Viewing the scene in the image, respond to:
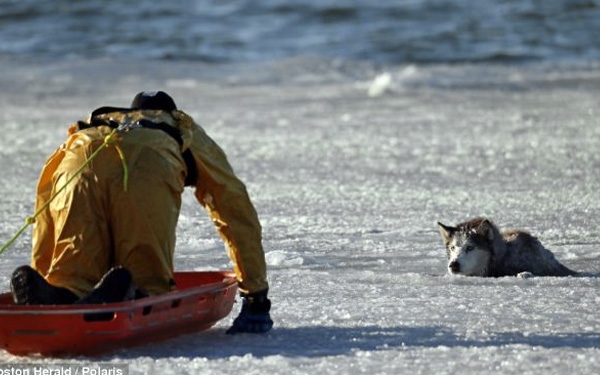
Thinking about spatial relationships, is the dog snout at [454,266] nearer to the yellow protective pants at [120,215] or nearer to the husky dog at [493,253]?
the husky dog at [493,253]

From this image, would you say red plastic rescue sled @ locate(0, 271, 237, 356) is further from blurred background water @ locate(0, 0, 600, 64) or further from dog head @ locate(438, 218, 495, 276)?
blurred background water @ locate(0, 0, 600, 64)

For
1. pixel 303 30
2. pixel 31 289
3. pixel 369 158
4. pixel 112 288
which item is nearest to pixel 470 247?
pixel 112 288

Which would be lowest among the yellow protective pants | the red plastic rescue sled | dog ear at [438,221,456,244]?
dog ear at [438,221,456,244]

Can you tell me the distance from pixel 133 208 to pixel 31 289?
0.47 m

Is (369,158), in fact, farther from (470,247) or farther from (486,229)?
(470,247)

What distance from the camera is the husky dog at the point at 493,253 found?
20.9 feet

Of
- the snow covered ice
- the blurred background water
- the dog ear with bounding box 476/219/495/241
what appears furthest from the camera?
the blurred background water

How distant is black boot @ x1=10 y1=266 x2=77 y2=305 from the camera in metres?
4.50

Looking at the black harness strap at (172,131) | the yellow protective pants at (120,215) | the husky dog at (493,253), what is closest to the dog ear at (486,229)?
the husky dog at (493,253)

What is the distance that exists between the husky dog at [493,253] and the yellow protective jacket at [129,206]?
170cm

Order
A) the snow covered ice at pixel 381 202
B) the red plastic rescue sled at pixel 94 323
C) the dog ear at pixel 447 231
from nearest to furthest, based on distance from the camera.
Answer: the red plastic rescue sled at pixel 94 323, the snow covered ice at pixel 381 202, the dog ear at pixel 447 231

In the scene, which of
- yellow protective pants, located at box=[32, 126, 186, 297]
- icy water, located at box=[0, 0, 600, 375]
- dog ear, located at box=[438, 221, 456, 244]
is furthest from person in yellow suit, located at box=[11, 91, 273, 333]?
dog ear, located at box=[438, 221, 456, 244]

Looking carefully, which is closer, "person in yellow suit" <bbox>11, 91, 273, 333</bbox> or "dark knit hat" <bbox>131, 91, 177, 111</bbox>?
"person in yellow suit" <bbox>11, 91, 273, 333</bbox>

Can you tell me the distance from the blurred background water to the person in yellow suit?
53.5 ft
